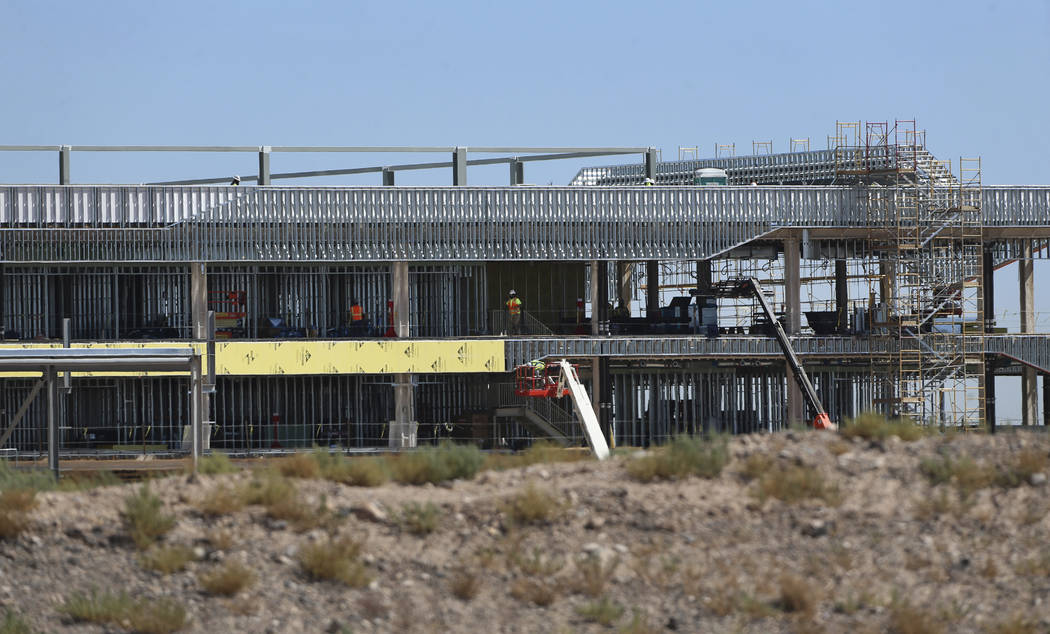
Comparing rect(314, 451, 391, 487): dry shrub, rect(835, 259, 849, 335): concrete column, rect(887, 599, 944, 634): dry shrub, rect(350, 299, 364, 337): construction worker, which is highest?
rect(835, 259, 849, 335): concrete column

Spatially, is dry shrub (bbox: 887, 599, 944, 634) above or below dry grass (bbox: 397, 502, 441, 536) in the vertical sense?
below

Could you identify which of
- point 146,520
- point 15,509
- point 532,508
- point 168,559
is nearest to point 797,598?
point 532,508

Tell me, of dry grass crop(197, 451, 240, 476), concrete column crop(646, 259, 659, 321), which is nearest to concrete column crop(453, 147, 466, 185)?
concrete column crop(646, 259, 659, 321)

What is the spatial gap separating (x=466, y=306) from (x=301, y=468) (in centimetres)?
2855

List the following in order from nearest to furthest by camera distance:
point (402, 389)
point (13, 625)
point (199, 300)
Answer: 1. point (13, 625)
2. point (402, 389)
3. point (199, 300)

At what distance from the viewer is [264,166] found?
46812mm

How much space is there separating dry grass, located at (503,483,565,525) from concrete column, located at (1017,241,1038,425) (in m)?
36.0

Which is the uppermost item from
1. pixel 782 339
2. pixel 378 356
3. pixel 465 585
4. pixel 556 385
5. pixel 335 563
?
pixel 782 339

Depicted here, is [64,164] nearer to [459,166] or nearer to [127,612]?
[459,166]

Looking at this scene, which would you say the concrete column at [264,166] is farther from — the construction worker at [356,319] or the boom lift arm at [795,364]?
the boom lift arm at [795,364]

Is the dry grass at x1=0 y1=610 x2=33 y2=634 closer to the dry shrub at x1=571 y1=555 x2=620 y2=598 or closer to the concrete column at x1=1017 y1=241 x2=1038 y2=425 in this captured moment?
the dry shrub at x1=571 y1=555 x2=620 y2=598

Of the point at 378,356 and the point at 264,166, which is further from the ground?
the point at 264,166

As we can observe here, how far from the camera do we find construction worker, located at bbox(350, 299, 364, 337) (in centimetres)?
4613

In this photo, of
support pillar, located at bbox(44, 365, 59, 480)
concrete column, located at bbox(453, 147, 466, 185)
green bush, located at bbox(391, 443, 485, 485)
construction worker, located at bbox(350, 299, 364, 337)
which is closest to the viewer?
green bush, located at bbox(391, 443, 485, 485)
